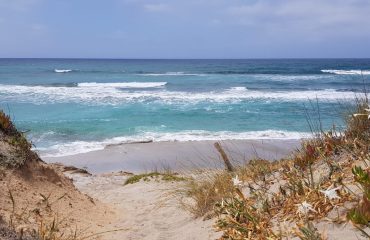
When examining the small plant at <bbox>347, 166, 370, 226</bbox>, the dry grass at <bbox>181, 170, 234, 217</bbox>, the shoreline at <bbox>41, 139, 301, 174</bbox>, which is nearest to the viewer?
the small plant at <bbox>347, 166, 370, 226</bbox>

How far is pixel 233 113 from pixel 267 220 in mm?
18256

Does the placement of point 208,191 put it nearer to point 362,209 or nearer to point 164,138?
point 362,209

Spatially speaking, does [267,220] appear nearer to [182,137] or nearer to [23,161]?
[23,161]

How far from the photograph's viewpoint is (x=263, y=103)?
26.3 m

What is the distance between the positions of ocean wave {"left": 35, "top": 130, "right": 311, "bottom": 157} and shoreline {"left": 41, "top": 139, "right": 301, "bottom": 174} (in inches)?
16.2

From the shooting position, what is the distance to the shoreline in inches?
476

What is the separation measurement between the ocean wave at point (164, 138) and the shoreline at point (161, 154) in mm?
411

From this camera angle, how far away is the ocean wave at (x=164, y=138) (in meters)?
13.7

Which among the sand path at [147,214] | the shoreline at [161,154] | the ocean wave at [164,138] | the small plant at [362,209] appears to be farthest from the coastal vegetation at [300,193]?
the ocean wave at [164,138]

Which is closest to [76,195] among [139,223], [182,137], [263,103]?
[139,223]

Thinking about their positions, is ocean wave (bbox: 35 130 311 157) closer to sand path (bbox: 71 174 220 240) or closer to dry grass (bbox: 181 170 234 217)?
sand path (bbox: 71 174 220 240)

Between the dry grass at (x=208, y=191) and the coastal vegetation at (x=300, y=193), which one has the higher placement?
the coastal vegetation at (x=300, y=193)

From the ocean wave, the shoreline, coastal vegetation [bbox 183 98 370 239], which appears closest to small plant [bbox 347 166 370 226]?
coastal vegetation [bbox 183 98 370 239]

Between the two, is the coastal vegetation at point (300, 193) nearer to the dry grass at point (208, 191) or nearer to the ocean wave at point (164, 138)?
the dry grass at point (208, 191)
